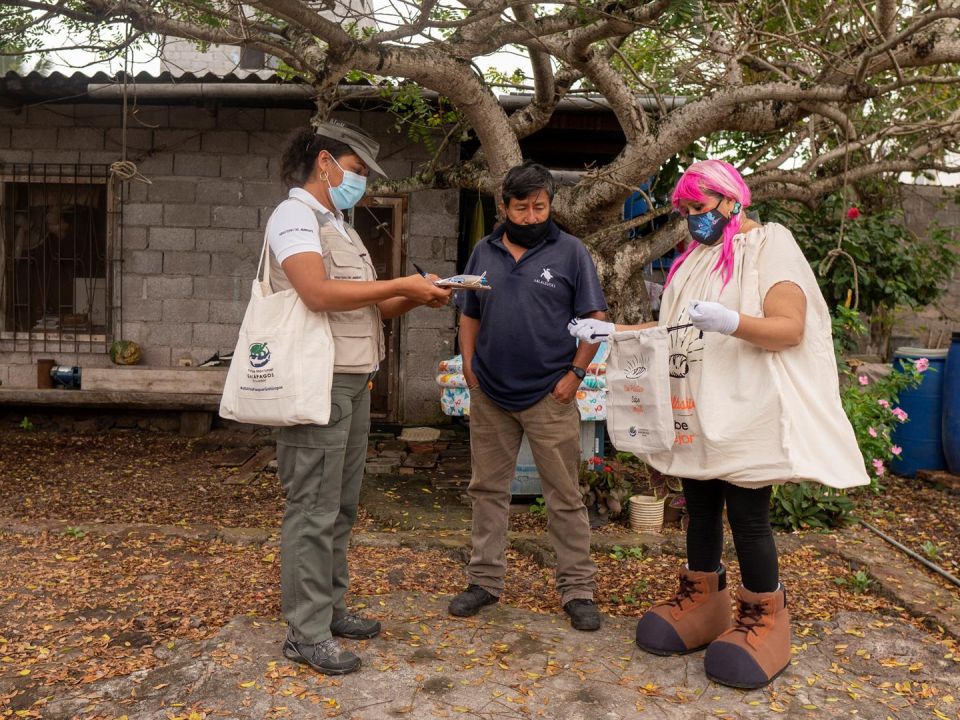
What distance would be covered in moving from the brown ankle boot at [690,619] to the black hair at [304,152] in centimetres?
186

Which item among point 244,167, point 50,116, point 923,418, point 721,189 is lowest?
point 923,418

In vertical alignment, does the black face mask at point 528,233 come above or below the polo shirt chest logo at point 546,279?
above

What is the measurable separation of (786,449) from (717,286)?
565mm

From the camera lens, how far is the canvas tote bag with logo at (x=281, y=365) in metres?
2.73

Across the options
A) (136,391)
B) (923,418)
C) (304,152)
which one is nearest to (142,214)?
(136,391)

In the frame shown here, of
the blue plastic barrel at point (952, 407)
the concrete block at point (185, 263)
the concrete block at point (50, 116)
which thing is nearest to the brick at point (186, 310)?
the concrete block at point (185, 263)

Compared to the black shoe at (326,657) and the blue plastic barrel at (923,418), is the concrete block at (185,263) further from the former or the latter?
the blue plastic barrel at (923,418)

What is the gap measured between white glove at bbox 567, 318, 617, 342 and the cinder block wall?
4.50m

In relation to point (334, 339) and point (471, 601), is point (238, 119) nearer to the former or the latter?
point (334, 339)

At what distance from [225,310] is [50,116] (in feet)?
7.21

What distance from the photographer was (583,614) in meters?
3.28

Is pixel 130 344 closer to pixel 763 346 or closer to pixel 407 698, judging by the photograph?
pixel 407 698

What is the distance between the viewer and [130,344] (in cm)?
748

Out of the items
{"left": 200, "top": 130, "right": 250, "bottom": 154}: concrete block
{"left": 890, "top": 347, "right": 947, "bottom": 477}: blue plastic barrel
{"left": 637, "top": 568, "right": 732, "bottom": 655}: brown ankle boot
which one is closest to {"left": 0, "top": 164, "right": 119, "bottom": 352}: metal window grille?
{"left": 200, "top": 130, "right": 250, "bottom": 154}: concrete block
